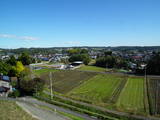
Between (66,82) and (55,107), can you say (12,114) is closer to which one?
(55,107)

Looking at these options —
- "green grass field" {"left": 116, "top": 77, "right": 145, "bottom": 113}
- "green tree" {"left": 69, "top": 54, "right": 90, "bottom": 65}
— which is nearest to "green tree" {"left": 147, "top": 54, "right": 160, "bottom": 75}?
"green grass field" {"left": 116, "top": 77, "right": 145, "bottom": 113}

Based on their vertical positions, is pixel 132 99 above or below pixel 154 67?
below

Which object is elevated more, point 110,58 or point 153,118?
point 110,58

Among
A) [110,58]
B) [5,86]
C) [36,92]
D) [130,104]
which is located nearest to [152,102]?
[130,104]

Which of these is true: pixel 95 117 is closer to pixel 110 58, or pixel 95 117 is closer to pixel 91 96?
pixel 91 96

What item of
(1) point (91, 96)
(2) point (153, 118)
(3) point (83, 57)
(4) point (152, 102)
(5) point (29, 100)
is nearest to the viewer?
(2) point (153, 118)

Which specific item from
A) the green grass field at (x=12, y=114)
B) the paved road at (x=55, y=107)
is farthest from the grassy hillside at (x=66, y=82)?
the green grass field at (x=12, y=114)

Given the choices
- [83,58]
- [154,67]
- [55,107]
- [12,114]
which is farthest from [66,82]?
[83,58]

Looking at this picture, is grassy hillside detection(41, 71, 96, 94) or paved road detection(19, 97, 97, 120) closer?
paved road detection(19, 97, 97, 120)

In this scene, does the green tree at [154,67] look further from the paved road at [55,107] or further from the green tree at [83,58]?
the paved road at [55,107]

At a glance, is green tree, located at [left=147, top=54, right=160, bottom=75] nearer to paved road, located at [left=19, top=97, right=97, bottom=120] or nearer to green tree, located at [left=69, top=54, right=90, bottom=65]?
green tree, located at [left=69, top=54, right=90, bottom=65]

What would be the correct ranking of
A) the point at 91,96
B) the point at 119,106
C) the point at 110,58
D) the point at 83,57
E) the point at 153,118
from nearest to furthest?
the point at 153,118, the point at 119,106, the point at 91,96, the point at 110,58, the point at 83,57
